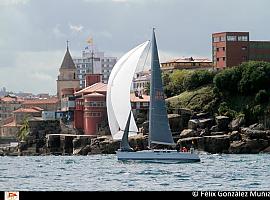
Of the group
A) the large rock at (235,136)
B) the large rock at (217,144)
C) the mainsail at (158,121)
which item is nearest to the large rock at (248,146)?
the large rock at (235,136)

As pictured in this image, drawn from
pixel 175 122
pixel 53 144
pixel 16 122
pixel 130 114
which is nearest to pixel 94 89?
pixel 53 144

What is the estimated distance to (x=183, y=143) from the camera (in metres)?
119

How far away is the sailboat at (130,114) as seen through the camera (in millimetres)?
77188

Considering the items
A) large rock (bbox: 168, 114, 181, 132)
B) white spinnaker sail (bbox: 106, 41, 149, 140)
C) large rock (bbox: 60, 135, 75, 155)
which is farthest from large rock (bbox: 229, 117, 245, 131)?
white spinnaker sail (bbox: 106, 41, 149, 140)

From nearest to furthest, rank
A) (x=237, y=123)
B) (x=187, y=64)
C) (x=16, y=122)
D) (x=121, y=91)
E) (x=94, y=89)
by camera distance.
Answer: (x=121, y=91), (x=237, y=123), (x=94, y=89), (x=187, y=64), (x=16, y=122)

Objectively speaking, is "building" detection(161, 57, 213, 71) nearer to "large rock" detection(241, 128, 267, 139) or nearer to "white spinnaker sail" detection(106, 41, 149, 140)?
"large rock" detection(241, 128, 267, 139)

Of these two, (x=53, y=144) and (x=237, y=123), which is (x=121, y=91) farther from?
(x=53, y=144)

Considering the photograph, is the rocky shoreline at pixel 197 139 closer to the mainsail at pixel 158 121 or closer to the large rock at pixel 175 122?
the large rock at pixel 175 122

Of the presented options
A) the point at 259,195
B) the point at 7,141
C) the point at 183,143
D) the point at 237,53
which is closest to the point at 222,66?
the point at 237,53

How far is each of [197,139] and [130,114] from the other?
3816 cm

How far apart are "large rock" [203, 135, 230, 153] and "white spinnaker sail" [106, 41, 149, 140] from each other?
35.4 metres

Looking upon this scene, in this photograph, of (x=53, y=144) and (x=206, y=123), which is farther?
(x=53, y=144)

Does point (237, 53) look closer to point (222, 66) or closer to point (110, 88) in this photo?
point (222, 66)

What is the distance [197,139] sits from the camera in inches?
4673
